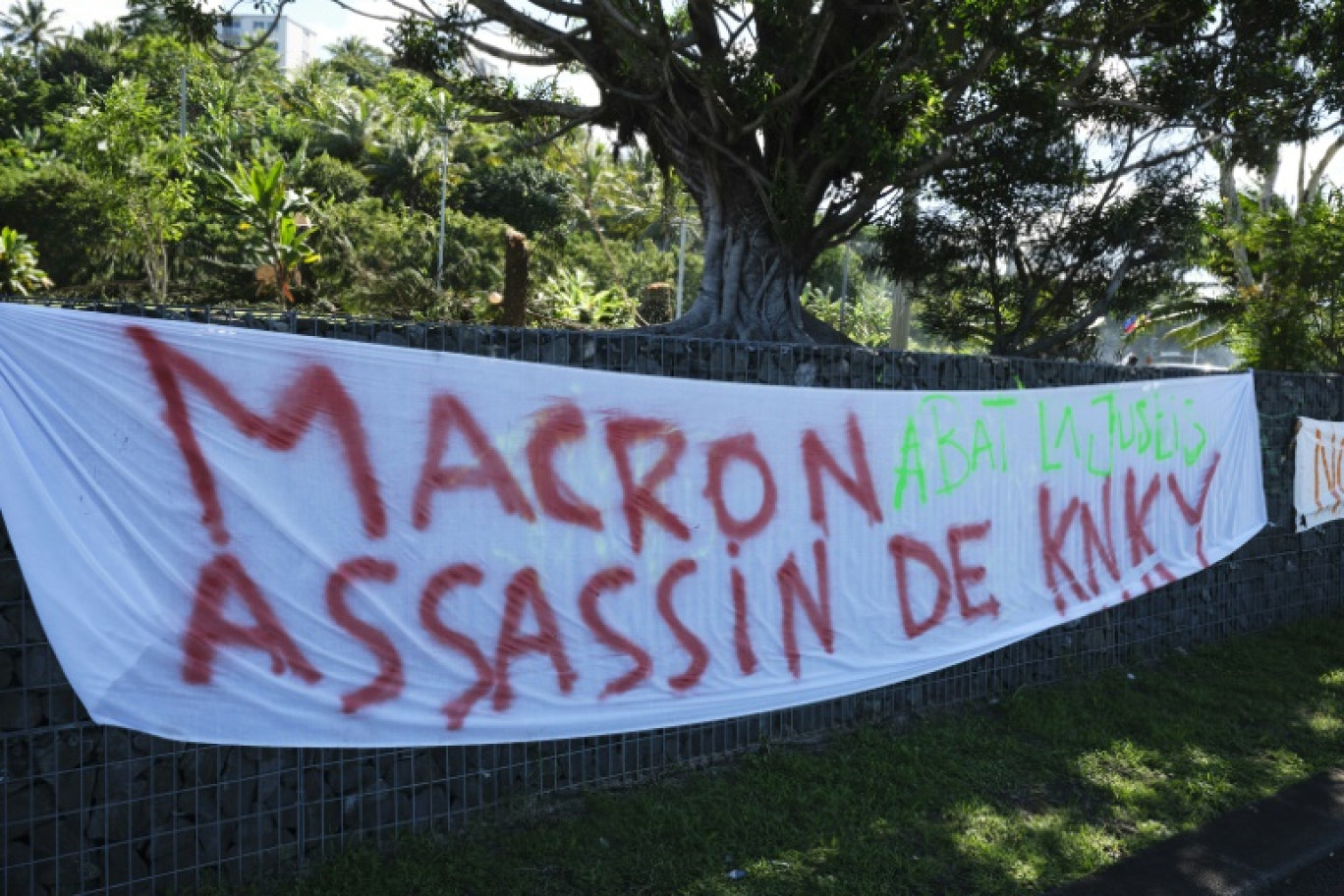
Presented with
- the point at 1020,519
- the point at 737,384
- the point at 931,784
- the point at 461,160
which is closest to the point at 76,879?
the point at 737,384

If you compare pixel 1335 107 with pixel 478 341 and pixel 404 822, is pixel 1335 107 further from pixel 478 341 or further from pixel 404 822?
pixel 404 822

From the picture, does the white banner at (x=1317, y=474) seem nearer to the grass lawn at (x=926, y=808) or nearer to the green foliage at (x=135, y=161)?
the grass lawn at (x=926, y=808)

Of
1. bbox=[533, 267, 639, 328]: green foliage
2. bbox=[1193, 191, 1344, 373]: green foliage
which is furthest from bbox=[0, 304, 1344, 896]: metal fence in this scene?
bbox=[533, 267, 639, 328]: green foliage

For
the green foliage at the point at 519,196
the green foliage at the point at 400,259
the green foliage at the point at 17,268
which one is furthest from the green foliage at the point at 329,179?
the green foliage at the point at 17,268

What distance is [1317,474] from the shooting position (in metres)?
7.50

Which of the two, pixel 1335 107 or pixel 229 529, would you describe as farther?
pixel 1335 107

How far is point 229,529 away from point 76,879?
987mm

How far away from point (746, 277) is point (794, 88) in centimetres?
226

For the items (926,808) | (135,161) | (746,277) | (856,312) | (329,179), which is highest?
(329,179)

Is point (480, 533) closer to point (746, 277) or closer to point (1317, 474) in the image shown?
point (1317, 474)

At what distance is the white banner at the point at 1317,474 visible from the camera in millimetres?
7340

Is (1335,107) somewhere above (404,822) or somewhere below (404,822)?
above

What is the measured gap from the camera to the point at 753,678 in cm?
431

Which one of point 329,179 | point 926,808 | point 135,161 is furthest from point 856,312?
point 926,808
